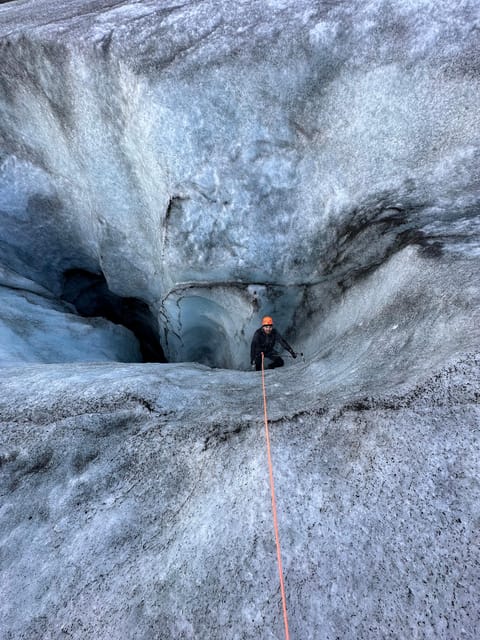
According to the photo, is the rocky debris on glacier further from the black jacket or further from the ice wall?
the black jacket

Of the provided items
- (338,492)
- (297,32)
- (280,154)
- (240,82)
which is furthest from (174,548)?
(297,32)

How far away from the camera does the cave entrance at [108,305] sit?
25.8 feet

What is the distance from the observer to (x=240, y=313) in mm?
5609

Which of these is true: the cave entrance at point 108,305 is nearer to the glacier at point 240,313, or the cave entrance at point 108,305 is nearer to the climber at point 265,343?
the glacier at point 240,313

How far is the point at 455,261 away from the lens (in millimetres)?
3051

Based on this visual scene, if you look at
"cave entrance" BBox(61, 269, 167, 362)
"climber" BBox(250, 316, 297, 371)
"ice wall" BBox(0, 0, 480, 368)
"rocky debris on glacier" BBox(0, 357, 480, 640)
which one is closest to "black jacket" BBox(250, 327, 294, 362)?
"climber" BBox(250, 316, 297, 371)

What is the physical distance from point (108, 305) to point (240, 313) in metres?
4.75

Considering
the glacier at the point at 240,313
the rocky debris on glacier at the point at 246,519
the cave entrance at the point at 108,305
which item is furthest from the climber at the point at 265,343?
A: the cave entrance at the point at 108,305

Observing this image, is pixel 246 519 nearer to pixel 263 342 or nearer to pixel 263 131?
pixel 263 342

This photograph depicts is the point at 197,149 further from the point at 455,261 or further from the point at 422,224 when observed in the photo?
the point at 455,261

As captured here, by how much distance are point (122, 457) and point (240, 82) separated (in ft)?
13.8

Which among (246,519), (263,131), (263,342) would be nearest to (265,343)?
(263,342)

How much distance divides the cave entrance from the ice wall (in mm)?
2856

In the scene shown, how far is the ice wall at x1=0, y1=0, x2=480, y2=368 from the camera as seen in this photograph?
3.64 m
